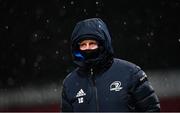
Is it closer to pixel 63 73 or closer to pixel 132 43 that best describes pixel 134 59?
pixel 132 43

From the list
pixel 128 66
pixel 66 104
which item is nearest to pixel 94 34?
pixel 128 66

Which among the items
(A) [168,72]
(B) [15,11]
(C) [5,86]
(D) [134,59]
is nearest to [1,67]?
(C) [5,86]

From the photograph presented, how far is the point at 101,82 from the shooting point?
7.87 feet

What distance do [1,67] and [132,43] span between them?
165 cm

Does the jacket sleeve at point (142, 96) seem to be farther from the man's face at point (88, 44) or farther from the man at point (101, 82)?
the man's face at point (88, 44)

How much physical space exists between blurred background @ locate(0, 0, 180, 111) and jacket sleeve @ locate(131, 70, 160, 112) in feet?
9.24

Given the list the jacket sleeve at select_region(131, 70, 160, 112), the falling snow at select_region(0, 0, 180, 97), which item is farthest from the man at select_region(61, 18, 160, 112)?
the falling snow at select_region(0, 0, 180, 97)

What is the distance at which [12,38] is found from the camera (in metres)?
5.55

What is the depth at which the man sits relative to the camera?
2.34 meters

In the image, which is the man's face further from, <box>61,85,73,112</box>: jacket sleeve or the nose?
<box>61,85,73,112</box>: jacket sleeve

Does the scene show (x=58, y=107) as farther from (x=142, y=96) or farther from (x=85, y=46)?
(x=142, y=96)

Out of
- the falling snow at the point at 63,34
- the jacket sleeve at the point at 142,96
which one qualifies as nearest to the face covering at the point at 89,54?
the jacket sleeve at the point at 142,96

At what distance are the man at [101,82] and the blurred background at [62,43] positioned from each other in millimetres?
2705

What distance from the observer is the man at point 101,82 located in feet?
7.68
